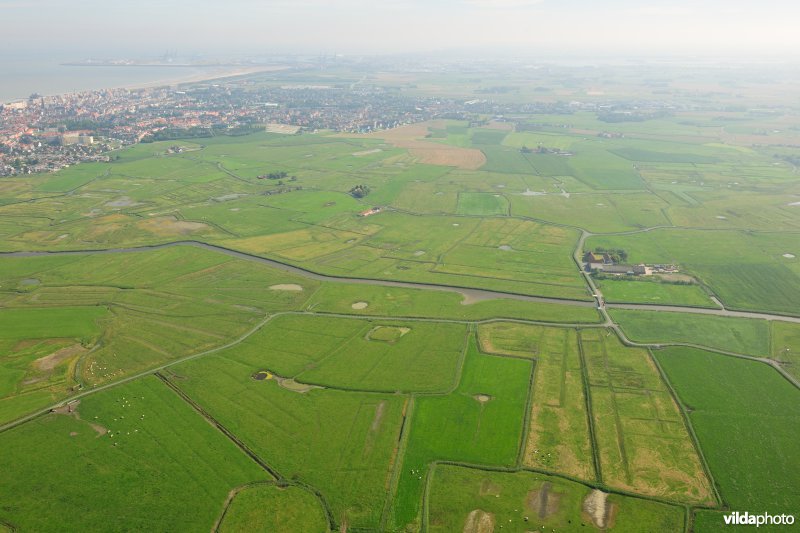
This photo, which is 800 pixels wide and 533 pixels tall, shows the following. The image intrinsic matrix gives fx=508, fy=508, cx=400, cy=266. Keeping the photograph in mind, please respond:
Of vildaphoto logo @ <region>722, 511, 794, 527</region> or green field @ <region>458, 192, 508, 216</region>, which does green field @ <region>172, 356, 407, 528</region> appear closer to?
vildaphoto logo @ <region>722, 511, 794, 527</region>

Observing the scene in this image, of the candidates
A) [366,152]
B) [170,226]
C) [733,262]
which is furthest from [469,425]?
[366,152]

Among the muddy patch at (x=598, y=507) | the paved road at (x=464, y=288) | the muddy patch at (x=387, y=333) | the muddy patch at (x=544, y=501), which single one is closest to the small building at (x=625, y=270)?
the paved road at (x=464, y=288)

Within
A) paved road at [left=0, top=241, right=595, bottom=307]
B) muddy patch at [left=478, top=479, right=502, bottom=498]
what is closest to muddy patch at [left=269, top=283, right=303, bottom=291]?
paved road at [left=0, top=241, right=595, bottom=307]

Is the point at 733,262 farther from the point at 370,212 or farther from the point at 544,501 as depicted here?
the point at 370,212

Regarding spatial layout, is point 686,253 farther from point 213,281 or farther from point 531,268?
point 213,281

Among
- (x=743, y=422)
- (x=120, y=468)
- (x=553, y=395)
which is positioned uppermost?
(x=120, y=468)
